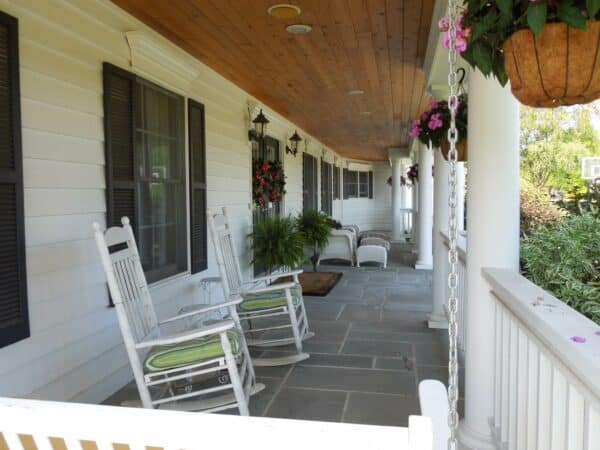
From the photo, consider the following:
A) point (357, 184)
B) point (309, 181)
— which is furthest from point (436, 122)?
point (357, 184)

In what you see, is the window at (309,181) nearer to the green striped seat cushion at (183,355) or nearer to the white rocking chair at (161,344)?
the white rocking chair at (161,344)

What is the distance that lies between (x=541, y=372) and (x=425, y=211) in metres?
6.83

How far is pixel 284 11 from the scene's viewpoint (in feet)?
10.5

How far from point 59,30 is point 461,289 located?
9.73 ft

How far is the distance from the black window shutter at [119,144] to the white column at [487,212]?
81.8 inches

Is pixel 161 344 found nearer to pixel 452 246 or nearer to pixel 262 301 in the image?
pixel 262 301

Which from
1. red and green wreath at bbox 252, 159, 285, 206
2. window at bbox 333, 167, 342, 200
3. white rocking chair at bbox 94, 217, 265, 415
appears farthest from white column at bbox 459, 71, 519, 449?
window at bbox 333, 167, 342, 200

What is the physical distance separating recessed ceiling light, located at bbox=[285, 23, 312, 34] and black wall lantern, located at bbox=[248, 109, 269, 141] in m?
2.04

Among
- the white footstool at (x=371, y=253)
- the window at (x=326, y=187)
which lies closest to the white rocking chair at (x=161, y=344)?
the white footstool at (x=371, y=253)

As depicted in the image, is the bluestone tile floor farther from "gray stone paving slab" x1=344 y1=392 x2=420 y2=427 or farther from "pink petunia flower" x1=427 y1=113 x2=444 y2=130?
"pink petunia flower" x1=427 y1=113 x2=444 y2=130

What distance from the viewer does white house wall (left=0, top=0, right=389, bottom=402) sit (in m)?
2.44

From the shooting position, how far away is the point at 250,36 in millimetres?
3734

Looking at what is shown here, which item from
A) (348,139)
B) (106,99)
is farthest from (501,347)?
(348,139)

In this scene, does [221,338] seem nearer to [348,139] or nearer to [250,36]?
[250,36]
